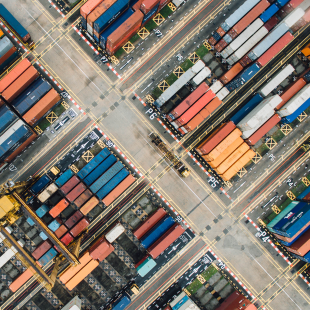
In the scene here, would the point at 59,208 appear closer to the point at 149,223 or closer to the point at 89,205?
the point at 89,205

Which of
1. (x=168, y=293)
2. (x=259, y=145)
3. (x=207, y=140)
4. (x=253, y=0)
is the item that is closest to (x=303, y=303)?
(x=168, y=293)

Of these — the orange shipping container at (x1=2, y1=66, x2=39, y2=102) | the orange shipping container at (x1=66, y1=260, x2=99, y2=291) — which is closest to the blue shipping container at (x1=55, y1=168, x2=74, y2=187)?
the orange shipping container at (x1=66, y1=260, x2=99, y2=291)

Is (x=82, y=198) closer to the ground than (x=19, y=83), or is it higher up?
closer to the ground

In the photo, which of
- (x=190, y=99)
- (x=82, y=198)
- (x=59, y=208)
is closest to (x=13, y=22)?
(x=82, y=198)

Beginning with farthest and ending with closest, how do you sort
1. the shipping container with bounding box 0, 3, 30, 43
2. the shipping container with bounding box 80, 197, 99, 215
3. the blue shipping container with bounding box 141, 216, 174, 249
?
the blue shipping container with bounding box 141, 216, 174, 249 < the shipping container with bounding box 0, 3, 30, 43 < the shipping container with bounding box 80, 197, 99, 215

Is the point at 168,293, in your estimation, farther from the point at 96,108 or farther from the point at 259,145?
the point at 96,108

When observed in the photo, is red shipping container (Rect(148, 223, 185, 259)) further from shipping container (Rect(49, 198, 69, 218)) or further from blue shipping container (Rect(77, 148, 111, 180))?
blue shipping container (Rect(77, 148, 111, 180))

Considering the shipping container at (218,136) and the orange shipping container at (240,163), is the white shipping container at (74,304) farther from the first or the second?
the shipping container at (218,136)
